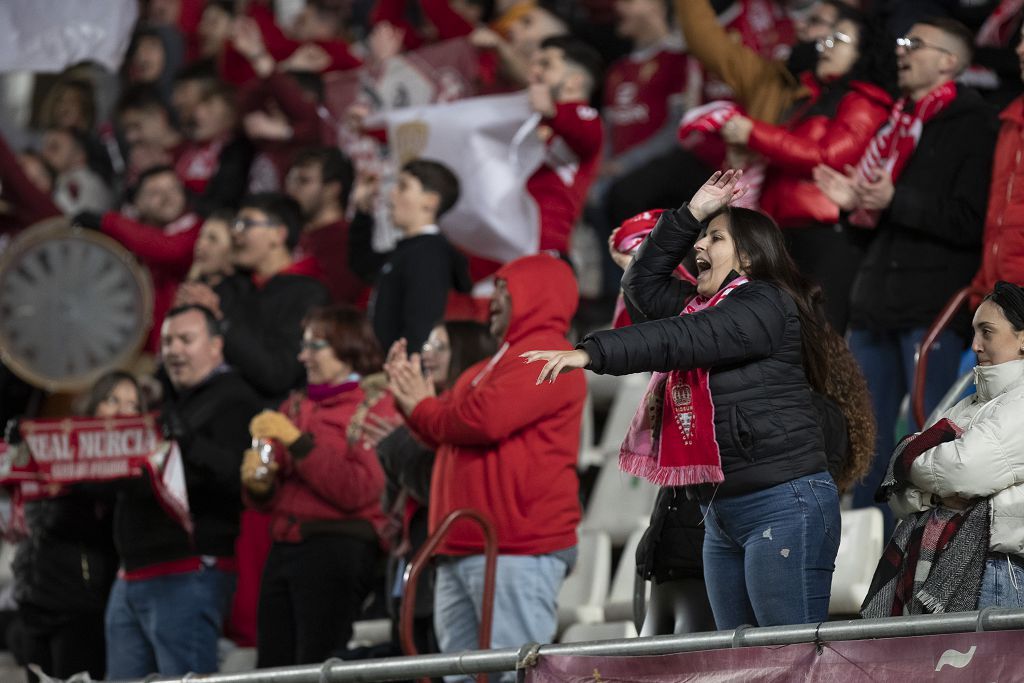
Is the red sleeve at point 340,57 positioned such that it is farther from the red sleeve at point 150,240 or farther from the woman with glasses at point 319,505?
the woman with glasses at point 319,505

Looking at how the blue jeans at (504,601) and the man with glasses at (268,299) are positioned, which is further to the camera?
the man with glasses at (268,299)

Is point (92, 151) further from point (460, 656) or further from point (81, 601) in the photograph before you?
point (460, 656)

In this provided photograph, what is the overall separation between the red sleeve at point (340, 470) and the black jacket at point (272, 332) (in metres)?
0.88

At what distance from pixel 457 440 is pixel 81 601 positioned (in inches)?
86.5

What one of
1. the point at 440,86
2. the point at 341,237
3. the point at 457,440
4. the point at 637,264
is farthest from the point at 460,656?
the point at 440,86

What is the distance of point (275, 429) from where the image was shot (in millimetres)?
6789

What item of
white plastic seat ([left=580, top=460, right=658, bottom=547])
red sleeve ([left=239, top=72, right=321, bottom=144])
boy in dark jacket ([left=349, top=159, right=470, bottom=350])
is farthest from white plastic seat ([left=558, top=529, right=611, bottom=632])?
red sleeve ([left=239, top=72, right=321, bottom=144])

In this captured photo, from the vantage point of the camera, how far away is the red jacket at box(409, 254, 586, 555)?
5953mm

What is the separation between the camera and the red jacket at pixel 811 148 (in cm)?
704

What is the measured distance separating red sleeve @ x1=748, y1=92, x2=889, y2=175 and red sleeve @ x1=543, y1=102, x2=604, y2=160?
1.26 meters

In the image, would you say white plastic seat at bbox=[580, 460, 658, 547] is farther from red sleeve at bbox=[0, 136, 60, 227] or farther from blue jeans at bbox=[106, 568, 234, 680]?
red sleeve at bbox=[0, 136, 60, 227]

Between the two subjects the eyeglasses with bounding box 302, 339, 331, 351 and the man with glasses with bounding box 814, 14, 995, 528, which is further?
the eyeglasses with bounding box 302, 339, 331, 351

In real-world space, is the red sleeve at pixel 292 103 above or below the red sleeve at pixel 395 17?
below

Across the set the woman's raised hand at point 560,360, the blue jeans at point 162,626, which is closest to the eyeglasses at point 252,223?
the blue jeans at point 162,626
